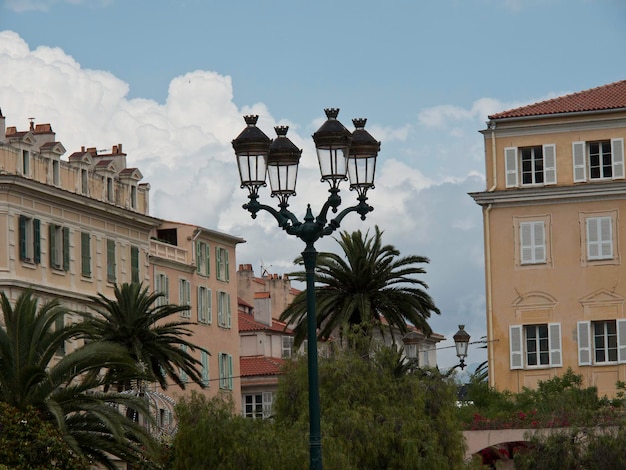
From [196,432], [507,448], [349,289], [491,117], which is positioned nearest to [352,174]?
[196,432]

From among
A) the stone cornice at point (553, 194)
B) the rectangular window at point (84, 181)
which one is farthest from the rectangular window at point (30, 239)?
the stone cornice at point (553, 194)

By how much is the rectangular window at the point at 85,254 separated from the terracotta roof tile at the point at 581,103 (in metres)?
18.7

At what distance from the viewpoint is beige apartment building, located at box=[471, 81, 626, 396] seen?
73.2 metres

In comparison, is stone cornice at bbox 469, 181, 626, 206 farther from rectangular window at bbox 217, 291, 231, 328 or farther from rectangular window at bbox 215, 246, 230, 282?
rectangular window at bbox 215, 246, 230, 282

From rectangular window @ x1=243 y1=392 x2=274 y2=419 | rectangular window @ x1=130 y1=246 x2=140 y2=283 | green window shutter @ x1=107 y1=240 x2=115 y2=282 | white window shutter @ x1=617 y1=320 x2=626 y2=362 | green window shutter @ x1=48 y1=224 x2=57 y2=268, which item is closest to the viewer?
white window shutter @ x1=617 y1=320 x2=626 y2=362

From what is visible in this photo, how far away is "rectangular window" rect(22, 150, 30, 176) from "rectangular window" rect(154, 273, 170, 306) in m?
15.1

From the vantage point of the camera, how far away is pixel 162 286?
90.4m

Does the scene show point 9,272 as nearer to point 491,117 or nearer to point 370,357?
point 491,117

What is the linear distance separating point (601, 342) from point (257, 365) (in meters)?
38.9

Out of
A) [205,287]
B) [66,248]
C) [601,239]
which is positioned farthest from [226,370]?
[601,239]

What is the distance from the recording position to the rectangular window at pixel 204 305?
94688 mm

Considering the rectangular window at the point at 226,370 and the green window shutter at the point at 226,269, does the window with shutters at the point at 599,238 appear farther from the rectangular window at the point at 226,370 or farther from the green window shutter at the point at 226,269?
the green window shutter at the point at 226,269

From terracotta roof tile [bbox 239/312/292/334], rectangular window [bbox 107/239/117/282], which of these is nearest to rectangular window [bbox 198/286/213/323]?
rectangular window [bbox 107/239/117/282]

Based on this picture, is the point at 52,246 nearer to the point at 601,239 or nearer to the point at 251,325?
the point at 601,239
